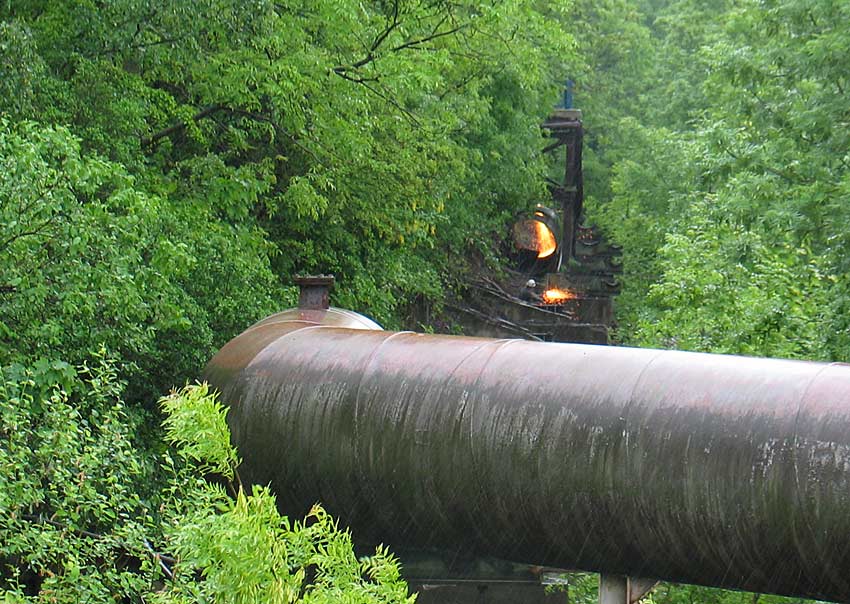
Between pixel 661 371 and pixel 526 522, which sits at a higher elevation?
pixel 661 371

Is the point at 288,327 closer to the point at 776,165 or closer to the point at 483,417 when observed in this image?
the point at 483,417

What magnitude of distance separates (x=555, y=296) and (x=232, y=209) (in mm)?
22340

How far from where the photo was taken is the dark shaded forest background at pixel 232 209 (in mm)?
7820

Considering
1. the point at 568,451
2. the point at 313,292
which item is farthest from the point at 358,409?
the point at 313,292

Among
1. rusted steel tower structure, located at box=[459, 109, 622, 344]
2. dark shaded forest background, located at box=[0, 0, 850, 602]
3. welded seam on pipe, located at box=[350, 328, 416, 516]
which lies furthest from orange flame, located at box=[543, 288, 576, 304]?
welded seam on pipe, located at box=[350, 328, 416, 516]

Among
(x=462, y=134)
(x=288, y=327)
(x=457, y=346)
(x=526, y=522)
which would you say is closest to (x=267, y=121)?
(x=288, y=327)

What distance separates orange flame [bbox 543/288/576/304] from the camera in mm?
35406

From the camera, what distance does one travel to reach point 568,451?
746cm

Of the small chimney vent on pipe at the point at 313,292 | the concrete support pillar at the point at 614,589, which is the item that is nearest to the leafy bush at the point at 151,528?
the concrete support pillar at the point at 614,589

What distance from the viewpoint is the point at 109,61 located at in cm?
1291

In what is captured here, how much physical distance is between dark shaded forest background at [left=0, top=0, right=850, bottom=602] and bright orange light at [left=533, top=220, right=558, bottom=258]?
1077cm

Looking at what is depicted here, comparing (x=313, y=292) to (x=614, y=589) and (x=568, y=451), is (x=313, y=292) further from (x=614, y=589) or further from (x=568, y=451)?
(x=614, y=589)

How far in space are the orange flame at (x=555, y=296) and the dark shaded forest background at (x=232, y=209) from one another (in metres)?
11.5

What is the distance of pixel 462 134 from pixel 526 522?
58.9ft
